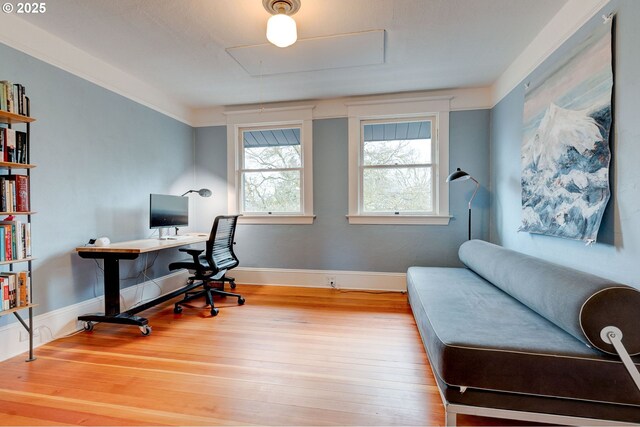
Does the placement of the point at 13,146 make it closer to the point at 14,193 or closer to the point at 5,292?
the point at 14,193

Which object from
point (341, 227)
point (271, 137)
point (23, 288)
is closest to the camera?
point (23, 288)

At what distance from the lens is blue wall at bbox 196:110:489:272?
3.23 meters

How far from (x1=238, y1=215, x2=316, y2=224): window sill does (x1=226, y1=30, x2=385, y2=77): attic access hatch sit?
1692 millimetres

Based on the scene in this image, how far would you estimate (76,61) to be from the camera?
2.36m

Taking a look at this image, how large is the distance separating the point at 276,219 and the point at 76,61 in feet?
7.97

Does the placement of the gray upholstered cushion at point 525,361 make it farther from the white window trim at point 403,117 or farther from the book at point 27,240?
the book at point 27,240

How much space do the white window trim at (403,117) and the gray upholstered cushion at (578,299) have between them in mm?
1520

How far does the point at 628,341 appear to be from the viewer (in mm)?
1116

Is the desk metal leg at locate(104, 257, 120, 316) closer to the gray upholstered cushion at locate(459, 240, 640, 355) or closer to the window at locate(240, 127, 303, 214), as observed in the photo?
the window at locate(240, 127, 303, 214)

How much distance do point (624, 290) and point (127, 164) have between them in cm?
381

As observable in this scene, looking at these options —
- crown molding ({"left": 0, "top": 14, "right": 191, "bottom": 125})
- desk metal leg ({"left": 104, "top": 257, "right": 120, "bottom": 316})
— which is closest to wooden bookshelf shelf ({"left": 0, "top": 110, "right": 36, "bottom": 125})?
crown molding ({"left": 0, "top": 14, "right": 191, "bottom": 125})

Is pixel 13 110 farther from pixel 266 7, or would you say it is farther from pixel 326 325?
pixel 326 325

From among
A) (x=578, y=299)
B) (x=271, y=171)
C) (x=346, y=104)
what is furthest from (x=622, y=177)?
(x=271, y=171)

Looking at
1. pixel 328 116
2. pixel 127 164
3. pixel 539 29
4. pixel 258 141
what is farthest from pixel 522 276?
pixel 127 164
